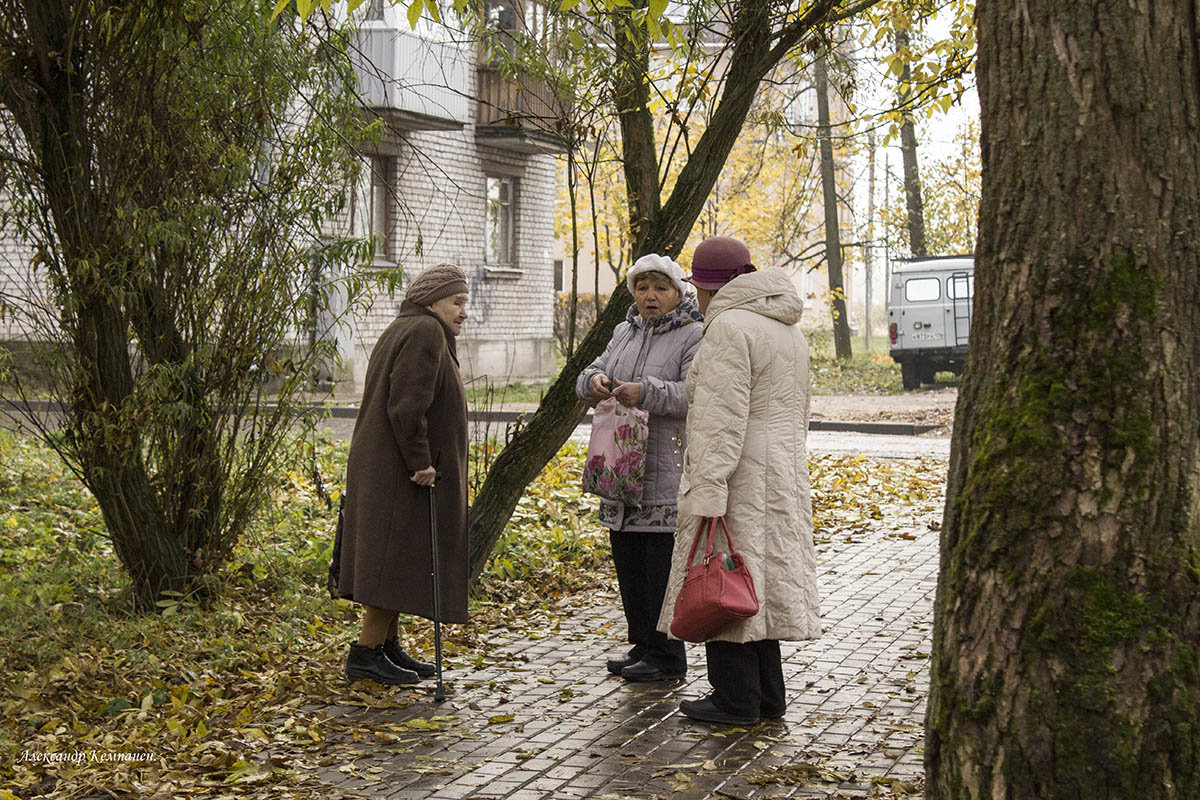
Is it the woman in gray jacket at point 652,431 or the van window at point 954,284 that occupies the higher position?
the van window at point 954,284

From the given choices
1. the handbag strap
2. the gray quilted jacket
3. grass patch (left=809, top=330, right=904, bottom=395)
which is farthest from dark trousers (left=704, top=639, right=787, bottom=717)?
grass patch (left=809, top=330, right=904, bottom=395)

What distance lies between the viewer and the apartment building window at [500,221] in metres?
29.3

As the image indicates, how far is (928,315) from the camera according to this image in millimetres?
29484

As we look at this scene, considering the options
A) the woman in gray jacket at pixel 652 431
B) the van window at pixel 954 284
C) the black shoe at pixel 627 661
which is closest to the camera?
the woman in gray jacket at pixel 652 431

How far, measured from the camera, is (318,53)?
7.46 m

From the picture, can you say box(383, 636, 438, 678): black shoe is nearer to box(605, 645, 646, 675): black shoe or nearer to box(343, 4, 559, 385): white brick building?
box(605, 645, 646, 675): black shoe

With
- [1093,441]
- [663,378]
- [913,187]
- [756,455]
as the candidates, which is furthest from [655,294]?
[913,187]

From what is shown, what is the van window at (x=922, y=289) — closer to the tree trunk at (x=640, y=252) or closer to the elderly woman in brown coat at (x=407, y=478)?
the tree trunk at (x=640, y=252)

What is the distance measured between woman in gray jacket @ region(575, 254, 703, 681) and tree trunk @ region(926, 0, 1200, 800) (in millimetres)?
2971

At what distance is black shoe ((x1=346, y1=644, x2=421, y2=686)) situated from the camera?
247 inches

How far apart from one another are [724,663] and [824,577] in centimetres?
375

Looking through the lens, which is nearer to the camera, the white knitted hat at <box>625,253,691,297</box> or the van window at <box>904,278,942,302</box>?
the white knitted hat at <box>625,253,691,297</box>

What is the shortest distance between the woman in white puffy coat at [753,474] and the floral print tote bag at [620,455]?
1.91 feet

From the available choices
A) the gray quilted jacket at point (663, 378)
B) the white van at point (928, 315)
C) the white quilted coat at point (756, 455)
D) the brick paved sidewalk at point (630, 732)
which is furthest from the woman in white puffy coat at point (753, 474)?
the white van at point (928, 315)
